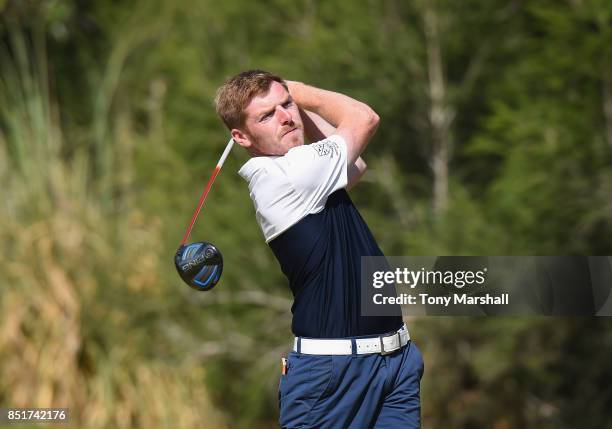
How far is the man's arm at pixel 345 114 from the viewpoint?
4094mm

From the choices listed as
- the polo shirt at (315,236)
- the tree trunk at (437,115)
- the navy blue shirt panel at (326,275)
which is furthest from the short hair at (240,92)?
the tree trunk at (437,115)

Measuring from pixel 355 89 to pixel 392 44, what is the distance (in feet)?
1.66

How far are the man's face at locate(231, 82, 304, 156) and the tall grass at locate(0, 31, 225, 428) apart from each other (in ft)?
18.5

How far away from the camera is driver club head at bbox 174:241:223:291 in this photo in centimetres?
411

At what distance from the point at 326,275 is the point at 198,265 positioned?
0.53 metres

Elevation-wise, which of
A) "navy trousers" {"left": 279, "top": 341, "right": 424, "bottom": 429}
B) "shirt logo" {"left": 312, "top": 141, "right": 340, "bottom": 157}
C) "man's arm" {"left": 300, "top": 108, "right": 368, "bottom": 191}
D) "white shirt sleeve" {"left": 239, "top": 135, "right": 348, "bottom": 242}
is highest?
"man's arm" {"left": 300, "top": 108, "right": 368, "bottom": 191}

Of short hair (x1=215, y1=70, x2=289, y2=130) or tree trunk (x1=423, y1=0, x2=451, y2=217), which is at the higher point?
tree trunk (x1=423, y1=0, x2=451, y2=217)

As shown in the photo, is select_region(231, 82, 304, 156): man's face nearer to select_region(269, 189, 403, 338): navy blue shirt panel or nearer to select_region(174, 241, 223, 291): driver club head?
select_region(269, 189, 403, 338): navy blue shirt panel

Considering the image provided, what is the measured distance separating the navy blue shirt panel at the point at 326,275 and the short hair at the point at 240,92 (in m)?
0.51

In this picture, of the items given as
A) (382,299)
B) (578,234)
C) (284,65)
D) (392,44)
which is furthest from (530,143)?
(382,299)

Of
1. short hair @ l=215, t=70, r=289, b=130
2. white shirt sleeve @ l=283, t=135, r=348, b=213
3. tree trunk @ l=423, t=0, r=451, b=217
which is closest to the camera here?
white shirt sleeve @ l=283, t=135, r=348, b=213

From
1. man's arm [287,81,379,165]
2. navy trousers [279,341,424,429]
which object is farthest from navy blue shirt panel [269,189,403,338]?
man's arm [287,81,379,165]

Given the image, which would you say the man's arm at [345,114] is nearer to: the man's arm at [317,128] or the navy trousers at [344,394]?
the man's arm at [317,128]

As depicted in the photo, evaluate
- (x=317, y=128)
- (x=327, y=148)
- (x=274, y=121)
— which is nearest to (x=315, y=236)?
(x=327, y=148)
